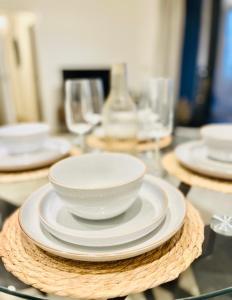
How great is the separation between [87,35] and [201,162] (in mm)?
3559

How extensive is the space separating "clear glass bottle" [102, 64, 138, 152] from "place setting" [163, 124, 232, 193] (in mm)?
178

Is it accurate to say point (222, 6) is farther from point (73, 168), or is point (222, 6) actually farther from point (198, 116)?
point (73, 168)

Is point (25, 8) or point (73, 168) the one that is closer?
point (73, 168)

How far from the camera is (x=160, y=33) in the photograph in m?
3.83

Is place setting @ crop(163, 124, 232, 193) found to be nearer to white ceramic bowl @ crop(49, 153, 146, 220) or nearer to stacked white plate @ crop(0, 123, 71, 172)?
white ceramic bowl @ crop(49, 153, 146, 220)

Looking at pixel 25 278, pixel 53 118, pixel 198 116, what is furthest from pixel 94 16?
pixel 25 278

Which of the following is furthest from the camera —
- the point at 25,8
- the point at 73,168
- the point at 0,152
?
A: the point at 25,8

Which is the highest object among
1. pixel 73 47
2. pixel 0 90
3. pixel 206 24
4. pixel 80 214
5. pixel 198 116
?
pixel 206 24

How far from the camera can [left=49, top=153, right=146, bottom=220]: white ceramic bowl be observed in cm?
47

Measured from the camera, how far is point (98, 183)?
65cm

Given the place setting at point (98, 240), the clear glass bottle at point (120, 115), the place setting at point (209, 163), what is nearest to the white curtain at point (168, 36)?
the clear glass bottle at point (120, 115)

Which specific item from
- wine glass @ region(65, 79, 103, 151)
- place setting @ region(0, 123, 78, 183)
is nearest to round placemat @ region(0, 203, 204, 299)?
place setting @ region(0, 123, 78, 183)

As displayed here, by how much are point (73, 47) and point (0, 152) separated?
325 centimetres

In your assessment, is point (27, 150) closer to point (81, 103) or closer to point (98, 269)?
point (81, 103)
